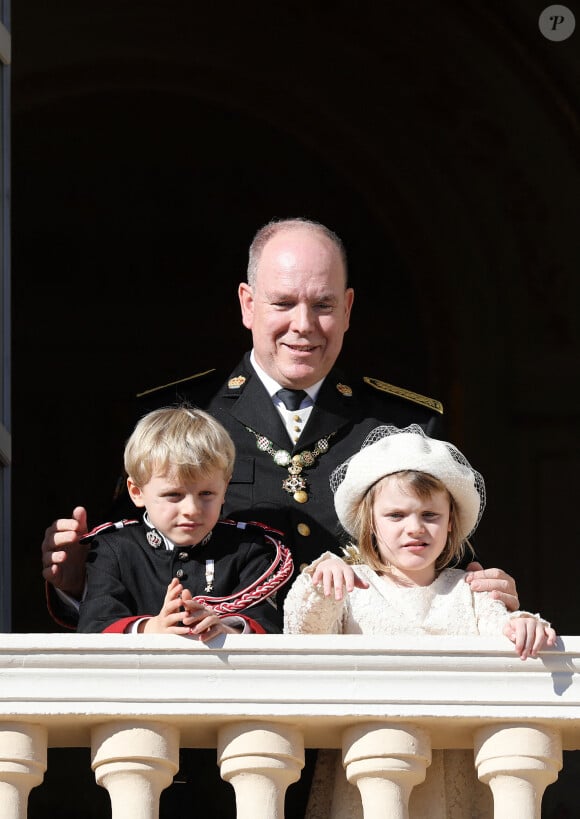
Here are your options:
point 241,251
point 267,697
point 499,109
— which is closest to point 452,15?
point 499,109

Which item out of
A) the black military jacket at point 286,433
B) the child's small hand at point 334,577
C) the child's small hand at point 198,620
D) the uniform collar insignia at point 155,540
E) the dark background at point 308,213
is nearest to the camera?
the child's small hand at point 198,620

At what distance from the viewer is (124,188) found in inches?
350

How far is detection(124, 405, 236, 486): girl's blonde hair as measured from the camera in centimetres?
440

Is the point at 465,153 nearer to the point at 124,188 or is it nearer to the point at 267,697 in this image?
the point at 124,188

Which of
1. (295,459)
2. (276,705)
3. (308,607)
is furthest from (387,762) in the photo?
(295,459)

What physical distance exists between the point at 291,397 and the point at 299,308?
23 centimetres

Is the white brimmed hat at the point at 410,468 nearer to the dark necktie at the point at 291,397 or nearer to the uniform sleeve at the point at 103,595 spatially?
the uniform sleeve at the point at 103,595

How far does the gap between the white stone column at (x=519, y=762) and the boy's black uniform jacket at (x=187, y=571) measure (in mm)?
519

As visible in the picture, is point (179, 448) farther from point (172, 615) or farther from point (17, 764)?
point (17, 764)

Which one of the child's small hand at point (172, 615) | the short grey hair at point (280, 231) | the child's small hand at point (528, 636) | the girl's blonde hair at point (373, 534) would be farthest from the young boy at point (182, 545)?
the short grey hair at point (280, 231)

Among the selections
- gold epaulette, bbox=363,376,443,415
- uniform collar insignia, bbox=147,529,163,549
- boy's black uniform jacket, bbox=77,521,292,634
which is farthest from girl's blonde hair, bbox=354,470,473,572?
gold epaulette, bbox=363,376,443,415

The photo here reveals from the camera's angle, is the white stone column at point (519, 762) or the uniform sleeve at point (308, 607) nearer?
the white stone column at point (519, 762)

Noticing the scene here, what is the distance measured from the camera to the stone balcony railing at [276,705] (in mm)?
3988

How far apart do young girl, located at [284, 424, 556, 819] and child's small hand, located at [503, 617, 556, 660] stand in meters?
0.19
